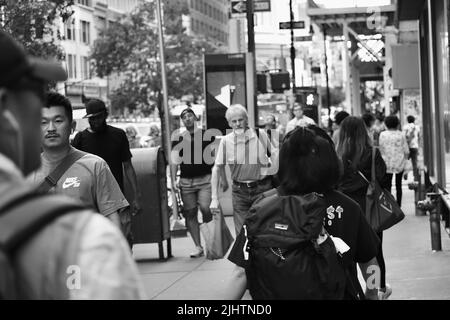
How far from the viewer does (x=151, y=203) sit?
12844mm

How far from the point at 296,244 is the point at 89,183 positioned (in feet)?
7.22

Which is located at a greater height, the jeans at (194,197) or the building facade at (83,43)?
the building facade at (83,43)

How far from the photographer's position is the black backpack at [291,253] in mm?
3988

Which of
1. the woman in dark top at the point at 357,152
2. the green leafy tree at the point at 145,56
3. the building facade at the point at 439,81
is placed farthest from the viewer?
the green leafy tree at the point at 145,56

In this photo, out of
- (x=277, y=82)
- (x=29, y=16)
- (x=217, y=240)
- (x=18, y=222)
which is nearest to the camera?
(x=18, y=222)

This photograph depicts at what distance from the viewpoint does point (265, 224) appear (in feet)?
13.4

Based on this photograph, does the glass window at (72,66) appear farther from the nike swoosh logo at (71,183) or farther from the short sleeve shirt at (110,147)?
the nike swoosh logo at (71,183)

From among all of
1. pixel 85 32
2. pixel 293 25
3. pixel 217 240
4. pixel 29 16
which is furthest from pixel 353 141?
pixel 85 32

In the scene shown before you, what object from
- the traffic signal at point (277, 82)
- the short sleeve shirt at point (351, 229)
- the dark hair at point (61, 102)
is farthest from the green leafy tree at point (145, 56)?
the short sleeve shirt at point (351, 229)

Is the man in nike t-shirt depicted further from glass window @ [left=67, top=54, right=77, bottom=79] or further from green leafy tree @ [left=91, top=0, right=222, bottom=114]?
glass window @ [left=67, top=54, right=77, bottom=79]

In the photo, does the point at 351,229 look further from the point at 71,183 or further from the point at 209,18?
the point at 209,18

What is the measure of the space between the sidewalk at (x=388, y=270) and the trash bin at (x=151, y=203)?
Answer: 1.14 ft
